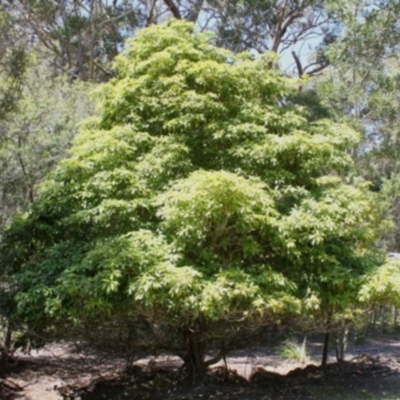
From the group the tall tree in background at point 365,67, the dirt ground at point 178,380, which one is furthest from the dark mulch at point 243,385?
the tall tree in background at point 365,67

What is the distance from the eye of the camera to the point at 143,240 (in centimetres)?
628

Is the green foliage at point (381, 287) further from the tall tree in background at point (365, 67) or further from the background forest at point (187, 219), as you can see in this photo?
the tall tree in background at point (365, 67)

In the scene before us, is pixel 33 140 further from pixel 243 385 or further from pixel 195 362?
pixel 243 385

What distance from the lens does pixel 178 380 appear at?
850 cm

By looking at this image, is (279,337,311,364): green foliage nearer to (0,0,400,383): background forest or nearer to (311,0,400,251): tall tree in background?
(0,0,400,383): background forest

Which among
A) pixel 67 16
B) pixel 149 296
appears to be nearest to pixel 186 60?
pixel 149 296

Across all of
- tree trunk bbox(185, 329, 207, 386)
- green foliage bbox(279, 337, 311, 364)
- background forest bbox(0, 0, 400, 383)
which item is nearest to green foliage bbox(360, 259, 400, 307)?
background forest bbox(0, 0, 400, 383)

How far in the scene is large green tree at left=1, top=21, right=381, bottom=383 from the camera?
6039mm

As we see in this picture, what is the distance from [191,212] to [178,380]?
3.66 m

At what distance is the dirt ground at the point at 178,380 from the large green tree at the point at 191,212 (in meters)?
0.73

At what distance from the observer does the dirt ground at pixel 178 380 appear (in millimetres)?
8211

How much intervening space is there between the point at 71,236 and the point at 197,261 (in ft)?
6.58

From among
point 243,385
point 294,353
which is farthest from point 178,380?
point 294,353

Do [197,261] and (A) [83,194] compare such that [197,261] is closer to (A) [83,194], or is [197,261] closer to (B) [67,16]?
(A) [83,194]
